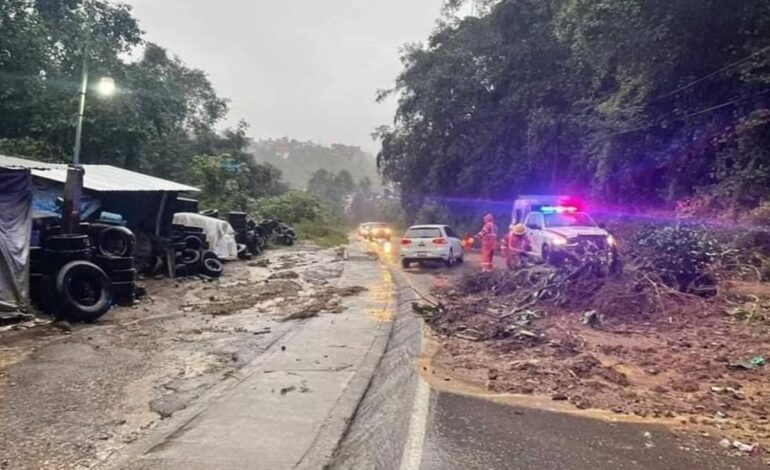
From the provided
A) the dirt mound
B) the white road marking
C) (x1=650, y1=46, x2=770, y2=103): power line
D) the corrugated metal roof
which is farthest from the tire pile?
(x1=650, y1=46, x2=770, y2=103): power line

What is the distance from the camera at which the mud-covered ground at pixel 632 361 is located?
5461 mm

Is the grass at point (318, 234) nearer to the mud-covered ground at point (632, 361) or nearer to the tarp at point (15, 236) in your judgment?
the tarp at point (15, 236)

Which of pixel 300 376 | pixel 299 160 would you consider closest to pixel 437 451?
pixel 300 376

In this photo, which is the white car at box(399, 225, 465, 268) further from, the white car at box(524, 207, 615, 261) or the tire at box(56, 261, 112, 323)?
the tire at box(56, 261, 112, 323)

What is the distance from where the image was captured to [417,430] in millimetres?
5012

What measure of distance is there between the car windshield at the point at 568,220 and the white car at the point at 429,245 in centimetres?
421

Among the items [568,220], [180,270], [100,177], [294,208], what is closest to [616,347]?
[568,220]

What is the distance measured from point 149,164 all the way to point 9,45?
34.3ft

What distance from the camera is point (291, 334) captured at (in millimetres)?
9062

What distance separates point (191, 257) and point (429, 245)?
7688 mm

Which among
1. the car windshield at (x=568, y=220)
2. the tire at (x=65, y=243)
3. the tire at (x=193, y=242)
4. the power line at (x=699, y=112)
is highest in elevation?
the power line at (x=699, y=112)

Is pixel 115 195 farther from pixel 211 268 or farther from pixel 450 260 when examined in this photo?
pixel 450 260

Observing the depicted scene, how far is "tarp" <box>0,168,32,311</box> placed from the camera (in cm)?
933

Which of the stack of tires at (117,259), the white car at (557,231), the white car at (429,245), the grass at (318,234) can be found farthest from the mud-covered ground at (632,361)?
the grass at (318,234)
